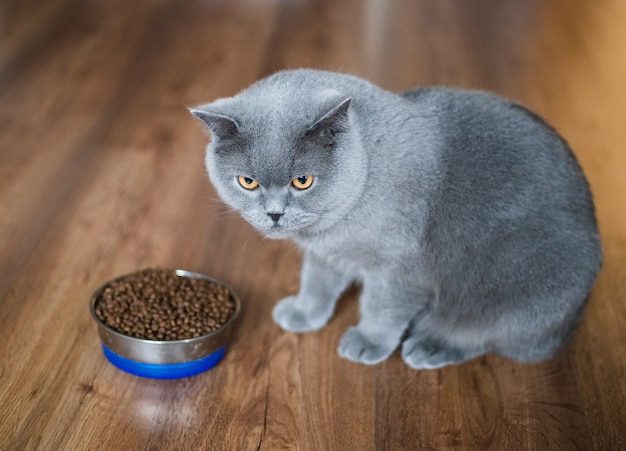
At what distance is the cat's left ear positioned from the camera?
4.35 ft

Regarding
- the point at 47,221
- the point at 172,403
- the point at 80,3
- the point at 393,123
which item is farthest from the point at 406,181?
the point at 80,3

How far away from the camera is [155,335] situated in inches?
62.3

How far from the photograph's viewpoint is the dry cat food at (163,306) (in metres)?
1.59

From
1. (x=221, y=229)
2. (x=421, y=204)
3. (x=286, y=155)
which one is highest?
(x=286, y=155)

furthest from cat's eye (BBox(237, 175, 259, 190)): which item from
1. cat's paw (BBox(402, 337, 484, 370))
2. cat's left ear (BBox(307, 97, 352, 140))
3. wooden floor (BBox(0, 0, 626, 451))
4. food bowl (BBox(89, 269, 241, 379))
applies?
cat's paw (BBox(402, 337, 484, 370))

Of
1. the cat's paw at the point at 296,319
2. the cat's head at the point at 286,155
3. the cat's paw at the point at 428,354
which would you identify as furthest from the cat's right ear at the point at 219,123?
the cat's paw at the point at 428,354

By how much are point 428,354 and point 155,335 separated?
0.58 meters

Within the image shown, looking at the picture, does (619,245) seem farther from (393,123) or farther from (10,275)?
(10,275)

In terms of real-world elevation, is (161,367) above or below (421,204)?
below

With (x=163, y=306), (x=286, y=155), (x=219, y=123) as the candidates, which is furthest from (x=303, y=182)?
(x=163, y=306)

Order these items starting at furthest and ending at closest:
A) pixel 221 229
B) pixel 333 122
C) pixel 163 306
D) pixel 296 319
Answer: pixel 221 229 < pixel 296 319 < pixel 163 306 < pixel 333 122

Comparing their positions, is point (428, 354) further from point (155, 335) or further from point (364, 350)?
point (155, 335)

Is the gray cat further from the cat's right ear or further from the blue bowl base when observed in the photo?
the blue bowl base

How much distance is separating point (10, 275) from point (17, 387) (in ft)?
1.22
